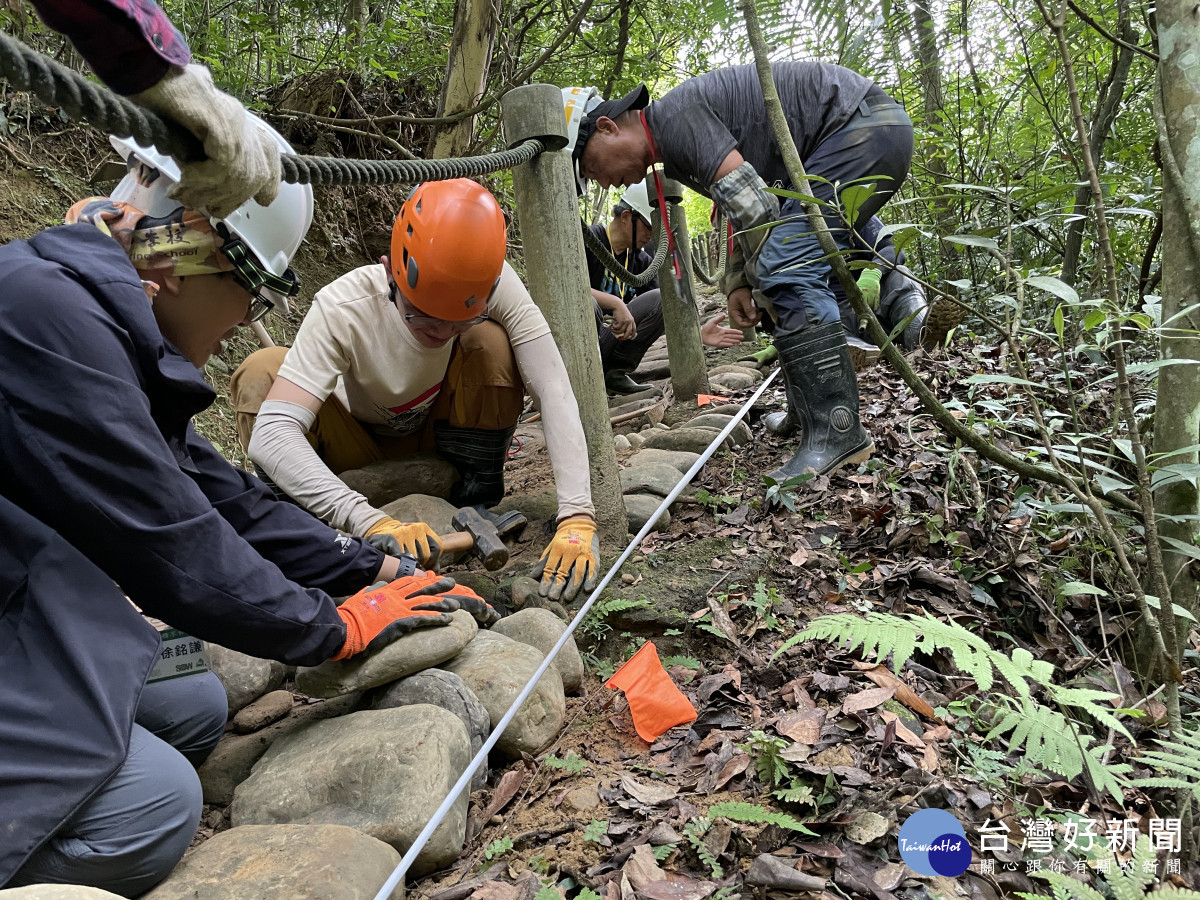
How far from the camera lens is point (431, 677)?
6.14 feet

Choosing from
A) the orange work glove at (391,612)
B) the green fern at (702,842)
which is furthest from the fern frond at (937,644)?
the orange work glove at (391,612)

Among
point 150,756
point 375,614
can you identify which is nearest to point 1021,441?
point 375,614

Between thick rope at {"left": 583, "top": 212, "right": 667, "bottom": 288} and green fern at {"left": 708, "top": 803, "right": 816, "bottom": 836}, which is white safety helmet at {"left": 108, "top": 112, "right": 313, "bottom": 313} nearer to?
green fern at {"left": 708, "top": 803, "right": 816, "bottom": 836}

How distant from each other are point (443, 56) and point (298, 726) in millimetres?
5806

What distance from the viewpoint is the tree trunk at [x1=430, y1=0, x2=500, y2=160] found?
4.27 m

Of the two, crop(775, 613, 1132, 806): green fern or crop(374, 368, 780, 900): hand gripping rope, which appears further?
crop(374, 368, 780, 900): hand gripping rope

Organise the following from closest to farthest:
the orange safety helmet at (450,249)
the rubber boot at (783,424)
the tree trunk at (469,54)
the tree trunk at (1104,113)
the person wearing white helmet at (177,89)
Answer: the person wearing white helmet at (177,89) < the orange safety helmet at (450,249) < the tree trunk at (1104,113) < the rubber boot at (783,424) < the tree trunk at (469,54)

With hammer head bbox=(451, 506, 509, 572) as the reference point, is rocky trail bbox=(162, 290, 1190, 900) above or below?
below

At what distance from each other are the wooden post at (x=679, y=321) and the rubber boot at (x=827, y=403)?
1.37 m

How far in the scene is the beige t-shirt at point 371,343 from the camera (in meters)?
2.60

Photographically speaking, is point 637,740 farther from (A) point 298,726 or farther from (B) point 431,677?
(A) point 298,726

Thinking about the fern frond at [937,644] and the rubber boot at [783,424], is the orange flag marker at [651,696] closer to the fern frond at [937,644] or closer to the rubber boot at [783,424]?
the fern frond at [937,644]

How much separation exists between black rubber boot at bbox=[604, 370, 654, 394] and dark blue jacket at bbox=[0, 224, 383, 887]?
4.30 metres

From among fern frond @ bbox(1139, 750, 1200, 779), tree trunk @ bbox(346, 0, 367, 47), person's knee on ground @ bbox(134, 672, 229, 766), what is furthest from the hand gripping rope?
tree trunk @ bbox(346, 0, 367, 47)
